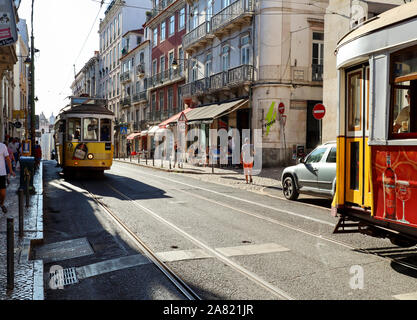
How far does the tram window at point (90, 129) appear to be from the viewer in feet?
59.0

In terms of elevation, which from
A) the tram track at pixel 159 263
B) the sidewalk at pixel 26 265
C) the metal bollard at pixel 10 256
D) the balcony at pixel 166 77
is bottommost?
the tram track at pixel 159 263

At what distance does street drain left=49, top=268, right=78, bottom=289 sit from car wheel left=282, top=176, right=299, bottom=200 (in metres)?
7.84

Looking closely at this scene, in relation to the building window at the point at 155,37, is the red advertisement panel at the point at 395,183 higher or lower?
lower

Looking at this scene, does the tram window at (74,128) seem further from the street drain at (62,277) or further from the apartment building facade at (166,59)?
the apartment building facade at (166,59)

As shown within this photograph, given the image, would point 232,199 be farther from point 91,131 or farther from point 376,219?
point 91,131

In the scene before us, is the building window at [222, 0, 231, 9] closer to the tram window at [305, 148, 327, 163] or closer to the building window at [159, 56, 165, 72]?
the building window at [159, 56, 165, 72]

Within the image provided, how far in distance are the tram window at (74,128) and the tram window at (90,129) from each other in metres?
0.23

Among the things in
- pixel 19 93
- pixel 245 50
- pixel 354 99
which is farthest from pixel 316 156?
pixel 19 93

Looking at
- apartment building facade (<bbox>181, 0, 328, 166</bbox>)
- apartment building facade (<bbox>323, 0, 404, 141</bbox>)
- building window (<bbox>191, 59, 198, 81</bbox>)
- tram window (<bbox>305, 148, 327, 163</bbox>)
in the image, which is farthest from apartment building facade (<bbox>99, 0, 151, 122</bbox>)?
tram window (<bbox>305, 148, 327, 163</bbox>)

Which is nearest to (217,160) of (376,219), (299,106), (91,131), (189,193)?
(299,106)

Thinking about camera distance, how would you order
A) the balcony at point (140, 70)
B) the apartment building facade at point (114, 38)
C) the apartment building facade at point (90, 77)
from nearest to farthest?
1. the balcony at point (140, 70)
2. the apartment building facade at point (114, 38)
3. the apartment building facade at point (90, 77)

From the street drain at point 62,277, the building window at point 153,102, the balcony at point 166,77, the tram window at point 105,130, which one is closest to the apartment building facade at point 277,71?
the tram window at point 105,130

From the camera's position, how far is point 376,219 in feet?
19.0
